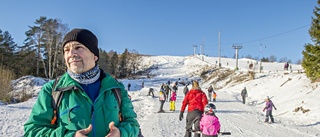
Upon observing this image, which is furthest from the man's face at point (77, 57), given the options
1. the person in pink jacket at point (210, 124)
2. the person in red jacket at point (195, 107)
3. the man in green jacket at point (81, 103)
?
the person in red jacket at point (195, 107)

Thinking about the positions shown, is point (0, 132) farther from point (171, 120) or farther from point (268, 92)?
point (268, 92)

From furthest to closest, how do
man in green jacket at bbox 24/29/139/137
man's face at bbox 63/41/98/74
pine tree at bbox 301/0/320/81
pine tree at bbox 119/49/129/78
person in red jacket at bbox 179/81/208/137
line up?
1. pine tree at bbox 119/49/129/78
2. pine tree at bbox 301/0/320/81
3. person in red jacket at bbox 179/81/208/137
4. man's face at bbox 63/41/98/74
5. man in green jacket at bbox 24/29/139/137

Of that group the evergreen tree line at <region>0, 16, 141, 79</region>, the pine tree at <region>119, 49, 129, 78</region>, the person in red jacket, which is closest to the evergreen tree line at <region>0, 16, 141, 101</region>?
the evergreen tree line at <region>0, 16, 141, 79</region>

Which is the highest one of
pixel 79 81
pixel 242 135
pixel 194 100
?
pixel 79 81

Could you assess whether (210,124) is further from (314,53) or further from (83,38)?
(314,53)

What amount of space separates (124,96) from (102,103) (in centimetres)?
31

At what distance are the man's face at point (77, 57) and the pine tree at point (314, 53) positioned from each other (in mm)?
22999

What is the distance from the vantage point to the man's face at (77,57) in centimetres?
212

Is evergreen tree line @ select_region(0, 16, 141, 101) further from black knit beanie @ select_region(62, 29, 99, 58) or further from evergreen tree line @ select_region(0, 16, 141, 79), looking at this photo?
black knit beanie @ select_region(62, 29, 99, 58)

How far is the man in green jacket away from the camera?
6.52 feet

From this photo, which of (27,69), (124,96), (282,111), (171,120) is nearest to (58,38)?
(27,69)

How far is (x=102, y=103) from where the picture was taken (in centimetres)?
213

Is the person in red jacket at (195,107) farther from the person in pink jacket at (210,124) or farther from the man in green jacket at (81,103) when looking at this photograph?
the man in green jacket at (81,103)

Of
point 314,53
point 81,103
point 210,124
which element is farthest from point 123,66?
point 81,103
